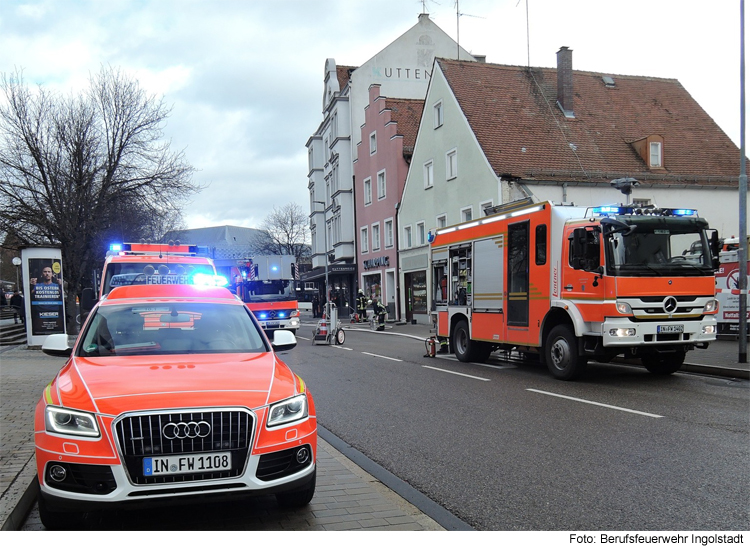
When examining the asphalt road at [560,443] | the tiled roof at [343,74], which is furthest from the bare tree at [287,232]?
the asphalt road at [560,443]

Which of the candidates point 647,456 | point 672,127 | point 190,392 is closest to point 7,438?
point 190,392

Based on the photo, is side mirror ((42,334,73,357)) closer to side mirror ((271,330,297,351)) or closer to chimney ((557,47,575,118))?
side mirror ((271,330,297,351))

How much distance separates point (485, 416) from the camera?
827 centimetres

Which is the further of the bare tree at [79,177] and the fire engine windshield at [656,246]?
the bare tree at [79,177]

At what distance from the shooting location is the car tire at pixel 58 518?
13.4 ft

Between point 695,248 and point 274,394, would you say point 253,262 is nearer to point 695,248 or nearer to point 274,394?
point 695,248

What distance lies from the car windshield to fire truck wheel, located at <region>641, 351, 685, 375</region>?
825 cm

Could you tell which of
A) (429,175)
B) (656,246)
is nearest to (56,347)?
(656,246)

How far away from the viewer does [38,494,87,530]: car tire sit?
4.09m

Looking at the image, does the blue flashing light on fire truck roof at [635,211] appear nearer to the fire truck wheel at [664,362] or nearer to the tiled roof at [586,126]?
the fire truck wheel at [664,362]

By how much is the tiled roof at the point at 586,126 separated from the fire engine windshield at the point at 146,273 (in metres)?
15.4

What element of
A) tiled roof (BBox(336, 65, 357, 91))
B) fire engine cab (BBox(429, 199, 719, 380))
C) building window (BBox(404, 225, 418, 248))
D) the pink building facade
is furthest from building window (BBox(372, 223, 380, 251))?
fire engine cab (BBox(429, 199, 719, 380))

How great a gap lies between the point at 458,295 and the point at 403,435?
8.20m

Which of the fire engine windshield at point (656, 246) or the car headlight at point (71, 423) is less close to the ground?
the fire engine windshield at point (656, 246)
